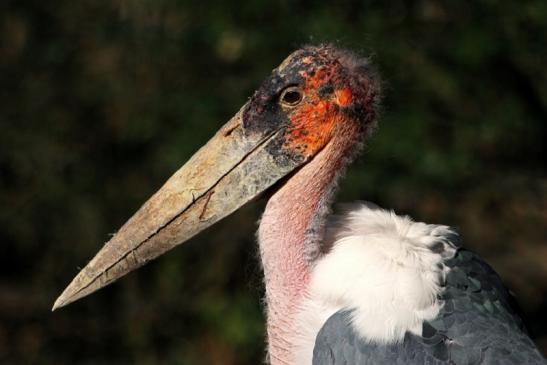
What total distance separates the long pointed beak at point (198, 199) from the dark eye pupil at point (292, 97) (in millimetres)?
101

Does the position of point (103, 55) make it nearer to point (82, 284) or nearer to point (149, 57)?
point (149, 57)

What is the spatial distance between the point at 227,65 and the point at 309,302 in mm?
3667

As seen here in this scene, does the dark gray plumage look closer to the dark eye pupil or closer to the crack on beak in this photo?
the crack on beak

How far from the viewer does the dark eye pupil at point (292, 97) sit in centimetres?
360

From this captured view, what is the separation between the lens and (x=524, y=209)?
6906 millimetres

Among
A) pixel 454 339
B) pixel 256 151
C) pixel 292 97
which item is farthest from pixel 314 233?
pixel 454 339

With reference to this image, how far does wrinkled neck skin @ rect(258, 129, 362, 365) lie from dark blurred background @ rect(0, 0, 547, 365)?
7.75ft

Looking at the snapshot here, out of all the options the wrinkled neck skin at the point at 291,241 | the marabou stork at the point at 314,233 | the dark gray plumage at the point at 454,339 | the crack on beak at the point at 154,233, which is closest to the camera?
the dark gray plumage at the point at 454,339

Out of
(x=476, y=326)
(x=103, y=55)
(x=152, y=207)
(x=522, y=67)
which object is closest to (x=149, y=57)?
(x=103, y=55)

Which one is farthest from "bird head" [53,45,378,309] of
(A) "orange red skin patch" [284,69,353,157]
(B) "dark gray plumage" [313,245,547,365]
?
(B) "dark gray plumage" [313,245,547,365]

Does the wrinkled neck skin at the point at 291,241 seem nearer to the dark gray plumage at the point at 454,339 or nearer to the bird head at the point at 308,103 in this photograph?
the bird head at the point at 308,103

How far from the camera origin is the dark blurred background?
645 centimetres

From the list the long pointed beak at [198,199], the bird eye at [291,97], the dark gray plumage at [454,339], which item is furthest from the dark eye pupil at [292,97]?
the dark gray plumage at [454,339]

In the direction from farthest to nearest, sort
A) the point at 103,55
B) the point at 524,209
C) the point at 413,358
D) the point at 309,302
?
the point at 103,55, the point at 524,209, the point at 309,302, the point at 413,358
